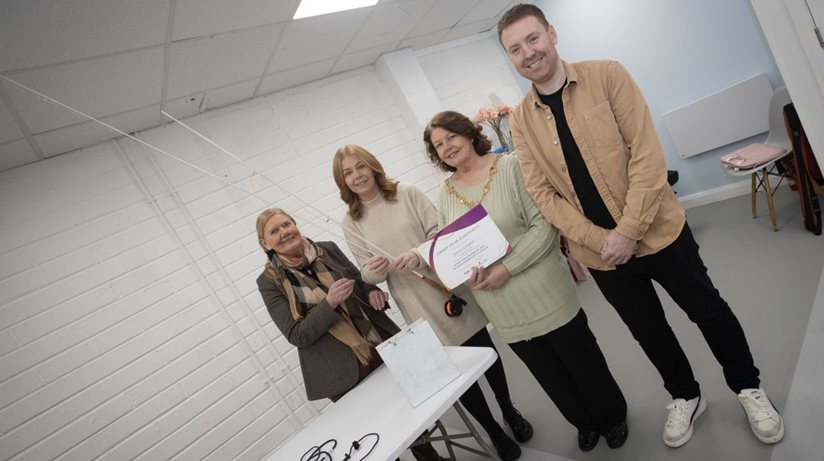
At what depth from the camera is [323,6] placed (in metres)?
2.57

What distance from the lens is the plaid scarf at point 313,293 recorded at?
5.87ft

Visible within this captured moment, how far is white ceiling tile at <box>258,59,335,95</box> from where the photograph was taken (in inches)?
128

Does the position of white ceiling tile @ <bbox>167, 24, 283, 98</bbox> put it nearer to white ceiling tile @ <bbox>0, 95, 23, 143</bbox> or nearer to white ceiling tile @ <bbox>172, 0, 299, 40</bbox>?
white ceiling tile @ <bbox>172, 0, 299, 40</bbox>

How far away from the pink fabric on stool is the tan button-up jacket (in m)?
2.16

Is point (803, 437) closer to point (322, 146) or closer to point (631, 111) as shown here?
point (631, 111)

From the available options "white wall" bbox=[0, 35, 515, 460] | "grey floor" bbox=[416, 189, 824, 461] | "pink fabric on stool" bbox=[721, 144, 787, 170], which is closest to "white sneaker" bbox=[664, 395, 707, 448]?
"grey floor" bbox=[416, 189, 824, 461]

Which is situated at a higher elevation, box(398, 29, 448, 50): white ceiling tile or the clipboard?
box(398, 29, 448, 50): white ceiling tile

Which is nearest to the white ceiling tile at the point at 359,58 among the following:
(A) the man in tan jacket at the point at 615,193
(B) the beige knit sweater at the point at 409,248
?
(B) the beige knit sweater at the point at 409,248

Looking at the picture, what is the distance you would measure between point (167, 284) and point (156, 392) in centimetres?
70

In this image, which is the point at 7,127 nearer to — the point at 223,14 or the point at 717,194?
the point at 223,14

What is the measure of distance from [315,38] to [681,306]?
8.87 feet

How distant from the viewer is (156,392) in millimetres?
2725

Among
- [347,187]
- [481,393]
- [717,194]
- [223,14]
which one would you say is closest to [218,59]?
[223,14]

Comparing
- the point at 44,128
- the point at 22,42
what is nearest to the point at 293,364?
the point at 44,128
